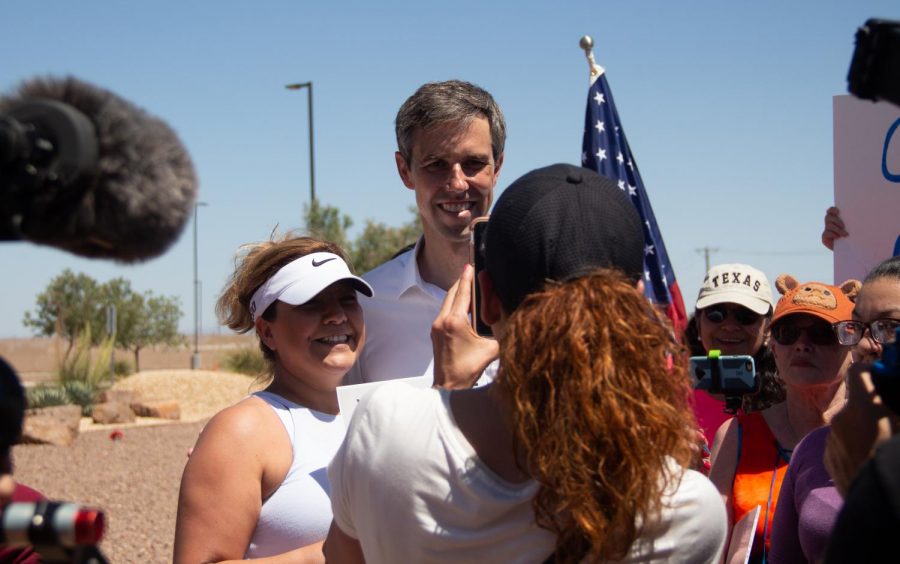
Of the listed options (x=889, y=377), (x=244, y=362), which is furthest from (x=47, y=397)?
(x=889, y=377)

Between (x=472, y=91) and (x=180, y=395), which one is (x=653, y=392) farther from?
(x=180, y=395)

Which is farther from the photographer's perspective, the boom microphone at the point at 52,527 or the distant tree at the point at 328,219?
the distant tree at the point at 328,219

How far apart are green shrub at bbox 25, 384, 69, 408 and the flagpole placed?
1797cm

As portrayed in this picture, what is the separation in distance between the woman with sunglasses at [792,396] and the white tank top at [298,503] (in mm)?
1594

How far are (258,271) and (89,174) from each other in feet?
6.43

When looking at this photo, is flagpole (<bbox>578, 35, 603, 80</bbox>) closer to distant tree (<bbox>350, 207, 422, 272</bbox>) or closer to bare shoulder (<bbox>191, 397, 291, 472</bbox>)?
bare shoulder (<bbox>191, 397, 291, 472</bbox>)

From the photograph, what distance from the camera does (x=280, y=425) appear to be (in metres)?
2.83

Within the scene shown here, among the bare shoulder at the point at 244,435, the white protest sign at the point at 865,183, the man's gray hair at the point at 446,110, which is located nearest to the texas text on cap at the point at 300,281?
the bare shoulder at the point at 244,435

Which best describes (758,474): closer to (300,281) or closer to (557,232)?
(300,281)

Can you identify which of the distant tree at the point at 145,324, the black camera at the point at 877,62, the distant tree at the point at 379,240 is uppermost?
the black camera at the point at 877,62

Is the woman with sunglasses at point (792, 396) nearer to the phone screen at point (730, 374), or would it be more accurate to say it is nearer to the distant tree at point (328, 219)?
the phone screen at point (730, 374)

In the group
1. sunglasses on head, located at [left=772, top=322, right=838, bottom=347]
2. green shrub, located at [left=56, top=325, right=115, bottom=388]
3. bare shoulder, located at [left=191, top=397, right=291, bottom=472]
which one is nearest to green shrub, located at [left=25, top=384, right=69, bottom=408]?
green shrub, located at [left=56, top=325, right=115, bottom=388]

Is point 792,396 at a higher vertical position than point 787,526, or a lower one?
higher

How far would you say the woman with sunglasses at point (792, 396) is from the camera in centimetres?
351
